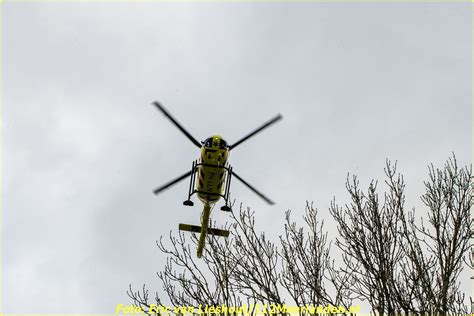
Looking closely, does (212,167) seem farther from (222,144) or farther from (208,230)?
(208,230)

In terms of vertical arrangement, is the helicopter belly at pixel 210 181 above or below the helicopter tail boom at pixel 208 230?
above

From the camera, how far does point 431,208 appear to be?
29.6 ft

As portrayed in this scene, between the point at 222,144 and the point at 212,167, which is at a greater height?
the point at 222,144

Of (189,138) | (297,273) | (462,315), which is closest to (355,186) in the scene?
(297,273)

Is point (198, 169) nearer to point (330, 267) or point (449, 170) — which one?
point (330, 267)

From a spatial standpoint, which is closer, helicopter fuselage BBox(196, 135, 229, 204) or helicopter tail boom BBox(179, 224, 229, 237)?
helicopter fuselage BBox(196, 135, 229, 204)

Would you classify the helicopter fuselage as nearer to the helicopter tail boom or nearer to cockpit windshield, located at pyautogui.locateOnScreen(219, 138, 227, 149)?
cockpit windshield, located at pyautogui.locateOnScreen(219, 138, 227, 149)

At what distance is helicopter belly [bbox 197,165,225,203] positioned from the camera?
9.88 metres

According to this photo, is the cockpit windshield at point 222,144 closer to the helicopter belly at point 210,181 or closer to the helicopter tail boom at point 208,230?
the helicopter belly at point 210,181

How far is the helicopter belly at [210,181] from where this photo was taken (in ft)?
32.4

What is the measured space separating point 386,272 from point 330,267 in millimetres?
1404

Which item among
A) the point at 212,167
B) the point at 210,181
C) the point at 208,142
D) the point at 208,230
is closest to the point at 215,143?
the point at 208,142

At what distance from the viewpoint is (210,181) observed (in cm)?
995

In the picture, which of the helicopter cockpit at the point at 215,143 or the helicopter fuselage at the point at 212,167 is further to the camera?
the helicopter cockpit at the point at 215,143
